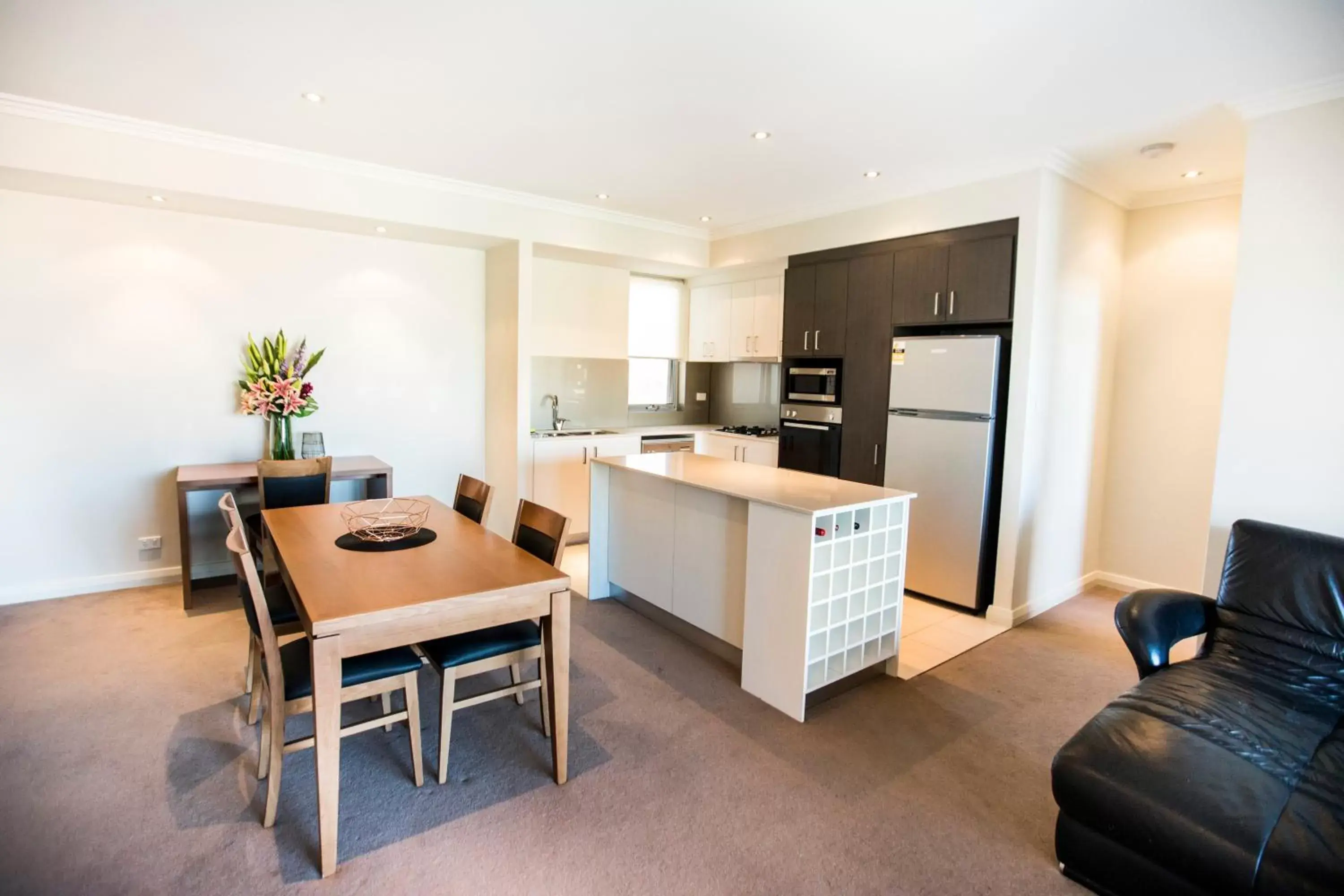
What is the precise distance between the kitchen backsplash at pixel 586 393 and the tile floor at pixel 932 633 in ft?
5.84

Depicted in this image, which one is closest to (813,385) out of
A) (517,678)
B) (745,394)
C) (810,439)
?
(810,439)

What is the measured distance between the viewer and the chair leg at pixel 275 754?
197 cm

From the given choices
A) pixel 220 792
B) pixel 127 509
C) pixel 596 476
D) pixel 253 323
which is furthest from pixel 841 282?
pixel 127 509

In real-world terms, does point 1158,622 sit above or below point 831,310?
below

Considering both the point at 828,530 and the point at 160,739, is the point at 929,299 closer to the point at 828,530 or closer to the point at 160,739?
the point at 828,530

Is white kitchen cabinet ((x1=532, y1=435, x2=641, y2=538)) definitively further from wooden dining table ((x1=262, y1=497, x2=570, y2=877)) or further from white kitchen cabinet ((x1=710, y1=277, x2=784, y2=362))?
Result: wooden dining table ((x1=262, y1=497, x2=570, y2=877))

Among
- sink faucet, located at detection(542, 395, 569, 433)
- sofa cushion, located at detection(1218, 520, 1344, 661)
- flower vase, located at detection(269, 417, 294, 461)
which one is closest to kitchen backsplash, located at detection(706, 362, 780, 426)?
sink faucet, located at detection(542, 395, 569, 433)

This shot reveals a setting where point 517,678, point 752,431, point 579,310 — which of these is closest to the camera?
point 517,678

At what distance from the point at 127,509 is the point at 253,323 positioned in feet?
4.50

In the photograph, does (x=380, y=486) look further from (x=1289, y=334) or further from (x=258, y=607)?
(x=1289, y=334)

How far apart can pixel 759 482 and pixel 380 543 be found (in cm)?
172

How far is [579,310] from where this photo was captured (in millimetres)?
5480

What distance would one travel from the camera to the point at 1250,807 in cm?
164

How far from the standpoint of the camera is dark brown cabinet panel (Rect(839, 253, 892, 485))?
Answer: 4.39 metres
